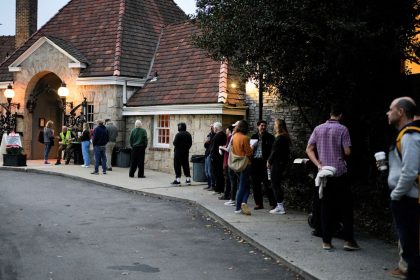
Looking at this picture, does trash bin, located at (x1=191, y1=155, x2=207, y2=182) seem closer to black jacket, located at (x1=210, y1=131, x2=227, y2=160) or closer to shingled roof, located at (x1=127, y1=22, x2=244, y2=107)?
shingled roof, located at (x1=127, y1=22, x2=244, y2=107)

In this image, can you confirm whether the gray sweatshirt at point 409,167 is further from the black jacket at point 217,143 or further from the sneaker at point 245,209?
the black jacket at point 217,143

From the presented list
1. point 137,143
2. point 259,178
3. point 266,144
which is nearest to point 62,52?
point 137,143

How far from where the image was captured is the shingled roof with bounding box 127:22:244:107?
1767 centimetres

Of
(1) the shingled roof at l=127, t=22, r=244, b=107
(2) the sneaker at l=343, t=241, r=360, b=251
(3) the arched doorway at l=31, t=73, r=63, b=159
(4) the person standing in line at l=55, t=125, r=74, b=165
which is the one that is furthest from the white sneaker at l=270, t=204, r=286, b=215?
(3) the arched doorway at l=31, t=73, r=63, b=159

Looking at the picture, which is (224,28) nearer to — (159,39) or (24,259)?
(24,259)

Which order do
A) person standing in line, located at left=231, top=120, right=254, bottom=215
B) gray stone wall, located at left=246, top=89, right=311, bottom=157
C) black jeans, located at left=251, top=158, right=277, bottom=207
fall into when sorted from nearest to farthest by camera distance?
person standing in line, located at left=231, top=120, right=254, bottom=215 → black jeans, located at left=251, top=158, right=277, bottom=207 → gray stone wall, located at left=246, top=89, right=311, bottom=157

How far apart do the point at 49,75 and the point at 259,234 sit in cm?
1805

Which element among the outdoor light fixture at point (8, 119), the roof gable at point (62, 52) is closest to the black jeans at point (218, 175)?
the roof gable at point (62, 52)

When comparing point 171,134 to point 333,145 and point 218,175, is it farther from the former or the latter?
point 333,145

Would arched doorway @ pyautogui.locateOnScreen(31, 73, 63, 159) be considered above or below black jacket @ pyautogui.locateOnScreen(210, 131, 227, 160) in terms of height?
above

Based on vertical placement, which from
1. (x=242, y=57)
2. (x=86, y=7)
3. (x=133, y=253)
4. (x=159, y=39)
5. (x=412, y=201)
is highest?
(x=86, y=7)

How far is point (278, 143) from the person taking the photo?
380 inches

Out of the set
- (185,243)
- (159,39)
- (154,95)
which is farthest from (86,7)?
(185,243)

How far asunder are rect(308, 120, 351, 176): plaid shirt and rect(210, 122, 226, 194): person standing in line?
17.7ft
